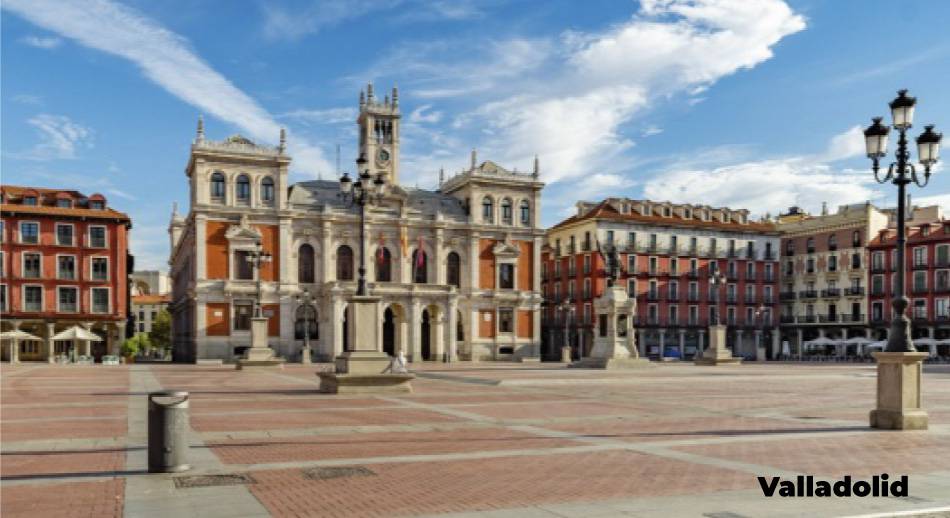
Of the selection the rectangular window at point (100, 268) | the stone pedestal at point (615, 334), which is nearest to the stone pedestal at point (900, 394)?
the stone pedestal at point (615, 334)

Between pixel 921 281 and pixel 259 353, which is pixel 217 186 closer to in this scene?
pixel 259 353

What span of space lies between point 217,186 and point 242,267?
258 inches

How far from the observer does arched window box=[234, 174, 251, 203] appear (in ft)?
206

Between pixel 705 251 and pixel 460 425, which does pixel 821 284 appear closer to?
pixel 705 251

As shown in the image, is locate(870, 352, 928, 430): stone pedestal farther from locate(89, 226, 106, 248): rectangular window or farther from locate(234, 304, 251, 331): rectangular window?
locate(89, 226, 106, 248): rectangular window

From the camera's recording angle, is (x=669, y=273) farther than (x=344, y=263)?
Yes

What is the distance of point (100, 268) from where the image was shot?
65.4m

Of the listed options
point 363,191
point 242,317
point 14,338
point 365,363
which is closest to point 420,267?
point 242,317

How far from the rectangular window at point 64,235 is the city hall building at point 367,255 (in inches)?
356

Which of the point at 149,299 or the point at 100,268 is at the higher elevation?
the point at 100,268

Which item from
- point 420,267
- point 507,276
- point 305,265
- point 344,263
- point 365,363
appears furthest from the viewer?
point 507,276

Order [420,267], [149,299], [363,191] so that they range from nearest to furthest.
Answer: [363,191] → [420,267] → [149,299]

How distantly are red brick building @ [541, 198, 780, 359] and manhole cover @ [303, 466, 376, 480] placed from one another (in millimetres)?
68066

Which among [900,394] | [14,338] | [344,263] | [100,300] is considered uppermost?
[344,263]
